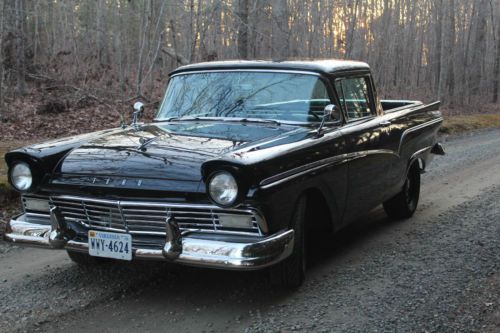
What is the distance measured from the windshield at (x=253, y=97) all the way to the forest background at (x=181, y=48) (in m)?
0.69

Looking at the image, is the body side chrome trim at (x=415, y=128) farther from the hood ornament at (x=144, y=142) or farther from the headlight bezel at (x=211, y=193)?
the headlight bezel at (x=211, y=193)

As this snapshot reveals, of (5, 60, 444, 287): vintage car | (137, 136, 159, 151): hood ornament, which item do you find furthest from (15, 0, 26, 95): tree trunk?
(137, 136, 159, 151): hood ornament

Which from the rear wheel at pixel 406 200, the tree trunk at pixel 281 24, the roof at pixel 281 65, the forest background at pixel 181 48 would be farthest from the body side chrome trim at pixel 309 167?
the tree trunk at pixel 281 24

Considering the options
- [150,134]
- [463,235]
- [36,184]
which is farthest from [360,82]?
[36,184]

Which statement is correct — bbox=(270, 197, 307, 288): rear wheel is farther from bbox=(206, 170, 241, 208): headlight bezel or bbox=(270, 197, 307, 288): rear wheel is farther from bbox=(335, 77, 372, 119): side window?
bbox=(335, 77, 372, 119): side window

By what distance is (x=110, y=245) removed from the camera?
149 inches

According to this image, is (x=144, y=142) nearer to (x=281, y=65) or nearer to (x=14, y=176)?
(x=14, y=176)

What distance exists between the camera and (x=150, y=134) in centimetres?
459

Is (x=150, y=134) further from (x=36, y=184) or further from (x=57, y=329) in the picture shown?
(x=57, y=329)

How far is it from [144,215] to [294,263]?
3.62 feet

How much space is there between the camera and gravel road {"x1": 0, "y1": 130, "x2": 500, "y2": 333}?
3578 millimetres

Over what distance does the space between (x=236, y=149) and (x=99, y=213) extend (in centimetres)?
104

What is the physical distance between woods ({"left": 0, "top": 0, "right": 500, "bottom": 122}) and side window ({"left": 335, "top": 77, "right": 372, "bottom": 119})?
8124 mm

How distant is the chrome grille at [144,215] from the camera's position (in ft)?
11.8
